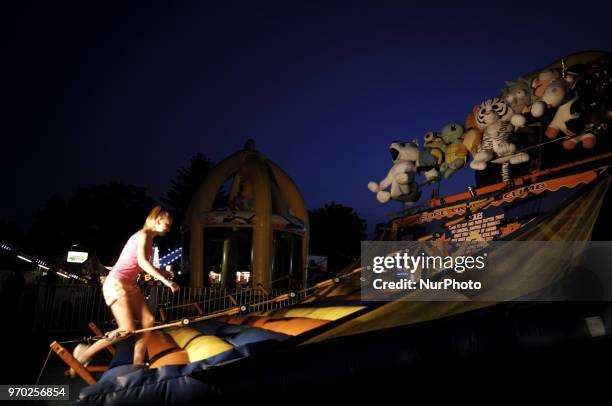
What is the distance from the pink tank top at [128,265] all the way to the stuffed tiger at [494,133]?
26.5 ft

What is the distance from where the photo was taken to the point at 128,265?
3.32m

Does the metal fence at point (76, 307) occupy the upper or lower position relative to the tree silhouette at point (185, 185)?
lower

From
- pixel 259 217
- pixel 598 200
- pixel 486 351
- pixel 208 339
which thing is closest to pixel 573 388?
pixel 486 351

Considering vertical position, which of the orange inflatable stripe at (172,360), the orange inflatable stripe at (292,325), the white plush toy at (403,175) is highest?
the white plush toy at (403,175)

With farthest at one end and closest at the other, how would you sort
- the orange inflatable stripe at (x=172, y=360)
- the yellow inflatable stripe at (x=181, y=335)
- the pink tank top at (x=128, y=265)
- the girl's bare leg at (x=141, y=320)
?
Result: the yellow inflatable stripe at (x=181, y=335) < the pink tank top at (x=128, y=265) < the girl's bare leg at (x=141, y=320) < the orange inflatable stripe at (x=172, y=360)

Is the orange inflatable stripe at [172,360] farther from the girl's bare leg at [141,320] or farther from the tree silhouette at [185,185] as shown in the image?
the tree silhouette at [185,185]

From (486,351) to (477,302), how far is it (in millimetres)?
394

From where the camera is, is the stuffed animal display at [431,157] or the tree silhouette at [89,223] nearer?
the stuffed animal display at [431,157]

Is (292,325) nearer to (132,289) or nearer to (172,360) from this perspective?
(172,360)

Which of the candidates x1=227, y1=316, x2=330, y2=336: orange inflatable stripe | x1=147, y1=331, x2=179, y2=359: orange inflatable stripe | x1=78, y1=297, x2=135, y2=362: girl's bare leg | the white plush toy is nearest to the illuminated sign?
the white plush toy

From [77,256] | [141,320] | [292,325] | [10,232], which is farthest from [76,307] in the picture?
[10,232]

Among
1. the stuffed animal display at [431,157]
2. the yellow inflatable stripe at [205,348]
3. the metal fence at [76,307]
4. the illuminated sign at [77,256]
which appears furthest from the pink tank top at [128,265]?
the illuminated sign at [77,256]

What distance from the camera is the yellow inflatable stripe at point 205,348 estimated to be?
119 inches

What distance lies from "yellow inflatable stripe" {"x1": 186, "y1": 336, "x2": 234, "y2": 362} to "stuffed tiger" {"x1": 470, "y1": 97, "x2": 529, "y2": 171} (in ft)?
25.6
